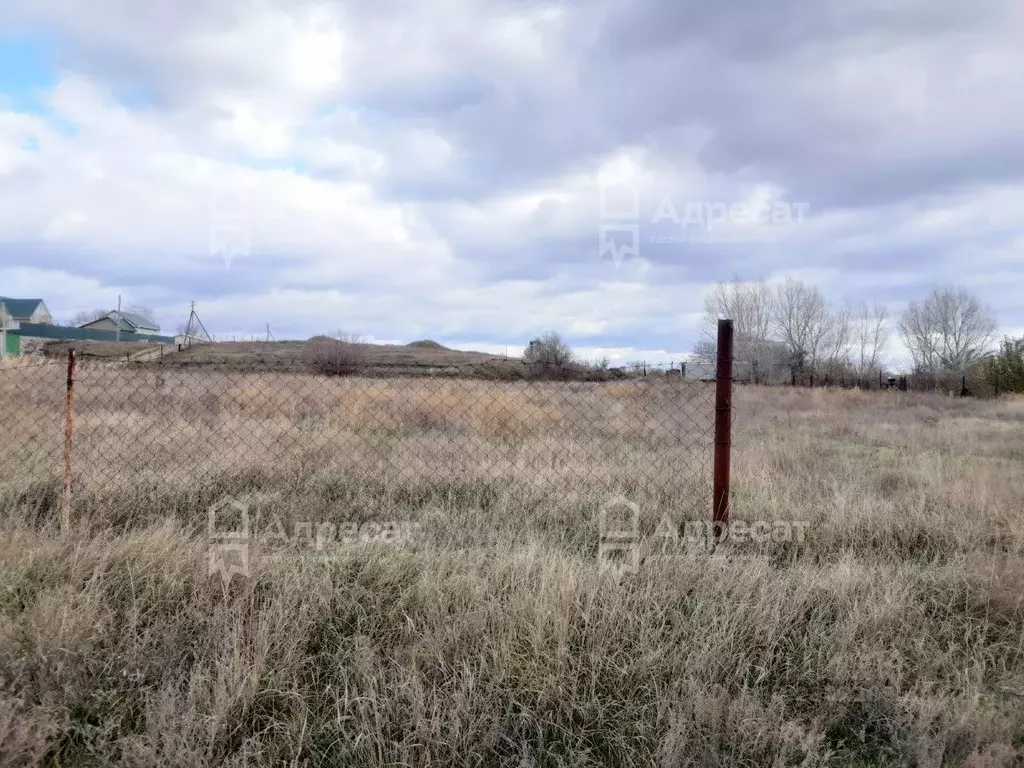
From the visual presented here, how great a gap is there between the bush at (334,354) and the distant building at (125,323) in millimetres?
45335

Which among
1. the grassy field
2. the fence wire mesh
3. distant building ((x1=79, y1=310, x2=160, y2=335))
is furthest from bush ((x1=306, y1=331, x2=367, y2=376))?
distant building ((x1=79, y1=310, x2=160, y2=335))

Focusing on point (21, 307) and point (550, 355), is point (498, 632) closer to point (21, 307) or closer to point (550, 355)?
point (550, 355)

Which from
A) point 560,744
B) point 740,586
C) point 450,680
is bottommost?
point 560,744

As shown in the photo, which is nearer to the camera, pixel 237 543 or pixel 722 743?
pixel 722 743

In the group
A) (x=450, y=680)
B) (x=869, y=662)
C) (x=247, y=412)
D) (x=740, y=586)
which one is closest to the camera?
(x=450, y=680)

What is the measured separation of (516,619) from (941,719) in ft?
5.37

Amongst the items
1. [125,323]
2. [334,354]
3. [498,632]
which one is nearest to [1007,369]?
[334,354]

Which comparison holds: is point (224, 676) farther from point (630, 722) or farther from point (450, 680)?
point (630, 722)

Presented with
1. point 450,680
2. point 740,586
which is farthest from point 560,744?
point 740,586

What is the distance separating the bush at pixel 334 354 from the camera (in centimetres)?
1341

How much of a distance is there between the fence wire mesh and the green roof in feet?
178

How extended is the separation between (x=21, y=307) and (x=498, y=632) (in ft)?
221

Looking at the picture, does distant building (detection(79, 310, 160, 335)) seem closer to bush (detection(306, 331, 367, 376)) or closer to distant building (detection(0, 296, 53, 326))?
distant building (detection(0, 296, 53, 326))

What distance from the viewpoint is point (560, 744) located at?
6.88 ft
